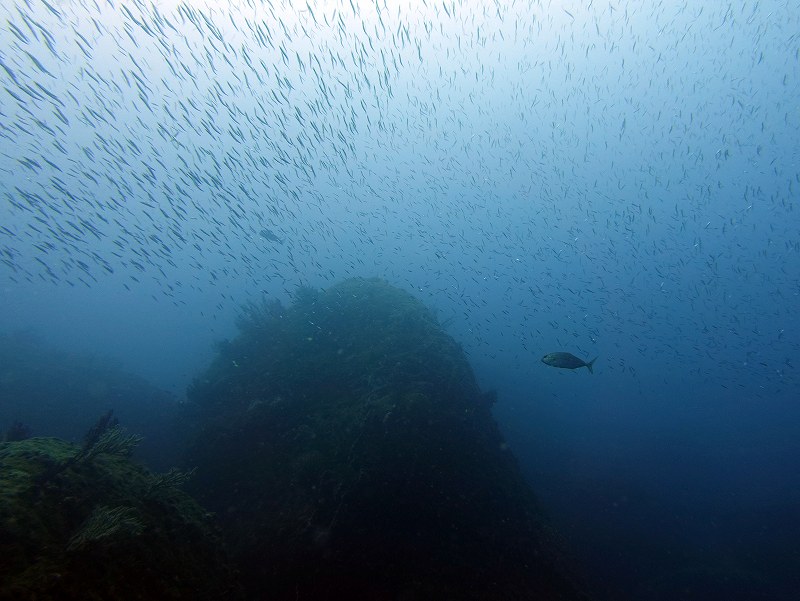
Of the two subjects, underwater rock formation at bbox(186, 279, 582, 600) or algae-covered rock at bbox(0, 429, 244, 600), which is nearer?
algae-covered rock at bbox(0, 429, 244, 600)

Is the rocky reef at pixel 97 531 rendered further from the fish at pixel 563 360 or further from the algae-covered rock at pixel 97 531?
the fish at pixel 563 360

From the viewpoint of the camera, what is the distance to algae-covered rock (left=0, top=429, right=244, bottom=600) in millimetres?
2482

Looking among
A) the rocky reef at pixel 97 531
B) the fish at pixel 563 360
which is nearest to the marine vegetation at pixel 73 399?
the rocky reef at pixel 97 531

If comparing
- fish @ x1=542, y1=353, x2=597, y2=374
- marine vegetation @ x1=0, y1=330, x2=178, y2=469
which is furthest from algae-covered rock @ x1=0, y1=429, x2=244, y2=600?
marine vegetation @ x1=0, y1=330, x2=178, y2=469

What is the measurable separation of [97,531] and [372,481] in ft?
13.0

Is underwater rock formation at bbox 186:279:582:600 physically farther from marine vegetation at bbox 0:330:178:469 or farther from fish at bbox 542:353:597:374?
marine vegetation at bbox 0:330:178:469

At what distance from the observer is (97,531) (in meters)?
2.80

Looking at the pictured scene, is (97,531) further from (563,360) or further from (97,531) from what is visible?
(563,360)

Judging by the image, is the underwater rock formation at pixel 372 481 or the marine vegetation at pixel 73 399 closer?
the underwater rock formation at pixel 372 481

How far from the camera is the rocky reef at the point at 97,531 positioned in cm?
248

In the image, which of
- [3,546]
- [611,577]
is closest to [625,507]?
[611,577]

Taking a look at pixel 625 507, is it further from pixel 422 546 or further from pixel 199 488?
pixel 199 488

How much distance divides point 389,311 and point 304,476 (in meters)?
6.63

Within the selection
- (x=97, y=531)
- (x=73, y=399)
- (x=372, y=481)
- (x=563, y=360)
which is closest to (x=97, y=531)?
(x=97, y=531)
